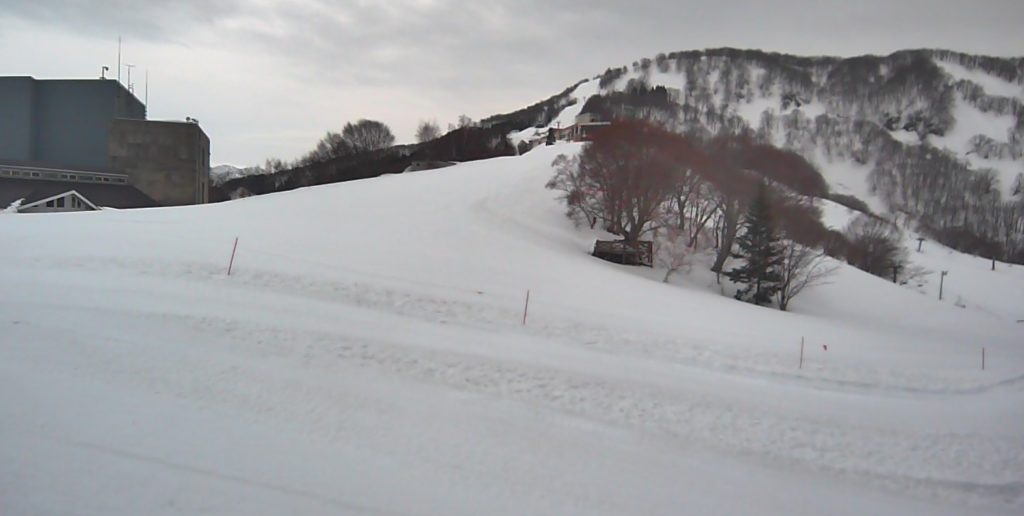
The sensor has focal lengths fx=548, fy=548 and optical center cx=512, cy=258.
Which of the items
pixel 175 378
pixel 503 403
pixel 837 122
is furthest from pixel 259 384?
pixel 837 122

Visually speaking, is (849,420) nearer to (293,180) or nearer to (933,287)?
(933,287)

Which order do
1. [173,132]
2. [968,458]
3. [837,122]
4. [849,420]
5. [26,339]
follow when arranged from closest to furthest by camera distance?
[26,339] < [968,458] < [849,420] < [173,132] < [837,122]

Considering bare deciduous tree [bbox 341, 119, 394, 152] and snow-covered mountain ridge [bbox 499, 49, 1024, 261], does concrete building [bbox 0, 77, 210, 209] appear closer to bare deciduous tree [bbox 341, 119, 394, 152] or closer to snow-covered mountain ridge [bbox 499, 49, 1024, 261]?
bare deciduous tree [bbox 341, 119, 394, 152]

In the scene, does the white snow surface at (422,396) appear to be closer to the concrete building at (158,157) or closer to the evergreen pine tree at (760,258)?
the evergreen pine tree at (760,258)

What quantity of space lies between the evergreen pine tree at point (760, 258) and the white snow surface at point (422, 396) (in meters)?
11.4

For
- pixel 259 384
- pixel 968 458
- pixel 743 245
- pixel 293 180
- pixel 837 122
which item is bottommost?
pixel 968 458

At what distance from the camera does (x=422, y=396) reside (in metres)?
8.76

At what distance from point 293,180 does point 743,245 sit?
213ft

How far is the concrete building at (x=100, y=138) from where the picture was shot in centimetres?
5278

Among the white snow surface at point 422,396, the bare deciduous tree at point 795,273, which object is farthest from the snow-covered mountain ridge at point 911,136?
the white snow surface at point 422,396

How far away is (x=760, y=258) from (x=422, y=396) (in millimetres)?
27165

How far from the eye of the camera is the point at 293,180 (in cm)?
7800

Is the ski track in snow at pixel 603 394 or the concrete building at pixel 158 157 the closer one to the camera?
the ski track in snow at pixel 603 394

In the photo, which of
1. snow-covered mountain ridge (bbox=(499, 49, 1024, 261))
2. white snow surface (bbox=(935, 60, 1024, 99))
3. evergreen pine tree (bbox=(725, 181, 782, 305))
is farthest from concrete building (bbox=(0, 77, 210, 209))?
white snow surface (bbox=(935, 60, 1024, 99))
